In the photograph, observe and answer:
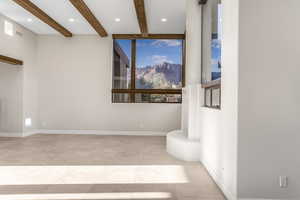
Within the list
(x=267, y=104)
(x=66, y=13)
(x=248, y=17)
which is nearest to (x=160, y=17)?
(x=66, y=13)

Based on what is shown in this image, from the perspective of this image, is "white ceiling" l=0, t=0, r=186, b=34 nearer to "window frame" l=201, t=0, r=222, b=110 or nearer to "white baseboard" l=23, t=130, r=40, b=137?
"window frame" l=201, t=0, r=222, b=110

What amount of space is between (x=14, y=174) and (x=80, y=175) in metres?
0.96

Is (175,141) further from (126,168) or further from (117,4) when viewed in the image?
(117,4)

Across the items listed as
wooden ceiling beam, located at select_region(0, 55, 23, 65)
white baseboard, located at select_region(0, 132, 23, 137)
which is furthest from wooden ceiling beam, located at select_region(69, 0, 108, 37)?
white baseboard, located at select_region(0, 132, 23, 137)

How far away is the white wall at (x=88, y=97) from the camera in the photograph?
6871 mm

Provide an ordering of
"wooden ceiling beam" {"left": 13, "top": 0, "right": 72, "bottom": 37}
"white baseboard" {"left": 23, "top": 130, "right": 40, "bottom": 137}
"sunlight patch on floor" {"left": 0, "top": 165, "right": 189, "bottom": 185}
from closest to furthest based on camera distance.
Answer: "sunlight patch on floor" {"left": 0, "top": 165, "right": 189, "bottom": 185} → "wooden ceiling beam" {"left": 13, "top": 0, "right": 72, "bottom": 37} → "white baseboard" {"left": 23, "top": 130, "right": 40, "bottom": 137}

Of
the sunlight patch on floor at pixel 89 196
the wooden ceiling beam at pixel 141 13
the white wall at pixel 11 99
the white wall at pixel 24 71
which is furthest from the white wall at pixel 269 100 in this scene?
the white wall at pixel 11 99

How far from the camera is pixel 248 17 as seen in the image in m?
2.15

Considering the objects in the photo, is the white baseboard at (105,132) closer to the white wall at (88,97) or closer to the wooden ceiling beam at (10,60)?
the white wall at (88,97)

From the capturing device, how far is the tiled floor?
2541mm

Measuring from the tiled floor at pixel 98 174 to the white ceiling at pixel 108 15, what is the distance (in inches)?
124

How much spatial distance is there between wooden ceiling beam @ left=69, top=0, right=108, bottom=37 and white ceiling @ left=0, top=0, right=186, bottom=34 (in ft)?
0.31

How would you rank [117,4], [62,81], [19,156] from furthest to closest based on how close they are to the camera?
[62,81], [117,4], [19,156]

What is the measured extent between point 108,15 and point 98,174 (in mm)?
3825
